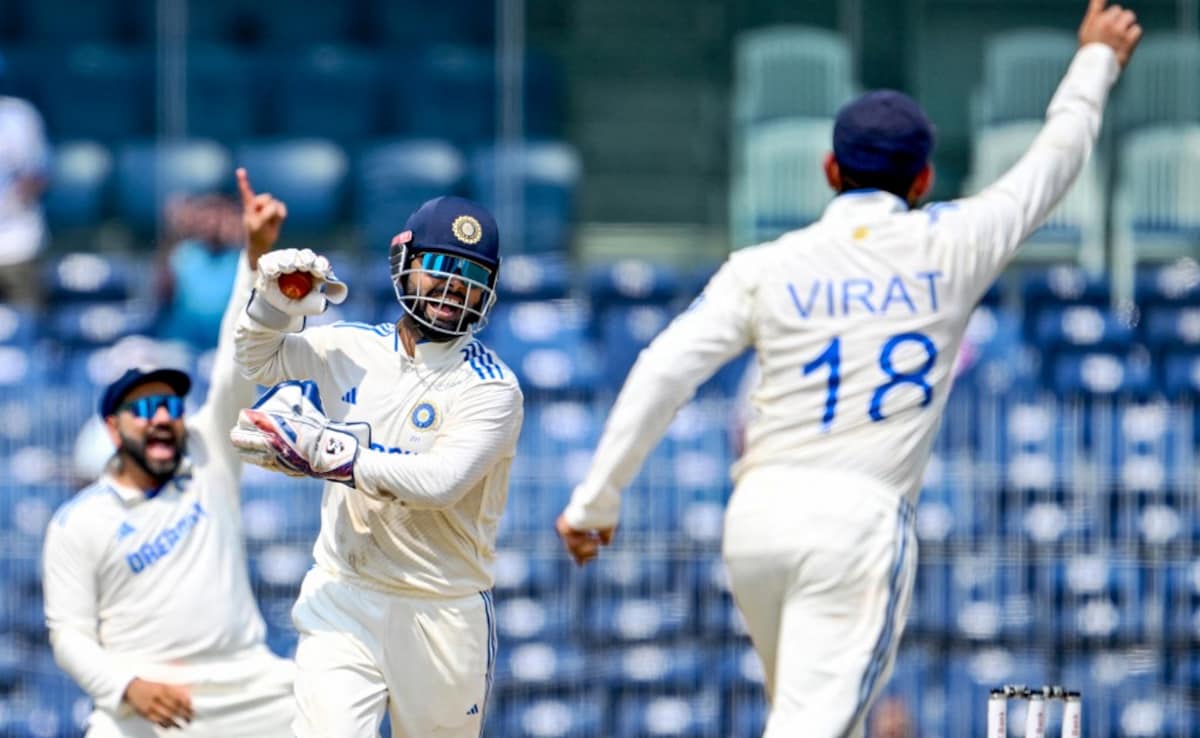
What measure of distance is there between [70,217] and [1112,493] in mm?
6483

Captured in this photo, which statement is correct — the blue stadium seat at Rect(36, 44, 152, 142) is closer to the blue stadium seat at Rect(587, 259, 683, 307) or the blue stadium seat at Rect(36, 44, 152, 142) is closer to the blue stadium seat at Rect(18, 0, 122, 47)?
the blue stadium seat at Rect(18, 0, 122, 47)

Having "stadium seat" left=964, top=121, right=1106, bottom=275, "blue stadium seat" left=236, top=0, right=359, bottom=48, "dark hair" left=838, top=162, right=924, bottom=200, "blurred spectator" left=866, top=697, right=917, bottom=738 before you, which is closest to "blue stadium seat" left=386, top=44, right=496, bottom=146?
"blue stadium seat" left=236, top=0, right=359, bottom=48

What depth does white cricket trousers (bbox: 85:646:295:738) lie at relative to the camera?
7613mm

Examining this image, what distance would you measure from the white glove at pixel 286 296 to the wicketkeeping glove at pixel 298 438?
0.64 feet


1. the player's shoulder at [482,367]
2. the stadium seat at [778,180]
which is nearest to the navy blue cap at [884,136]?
the player's shoulder at [482,367]

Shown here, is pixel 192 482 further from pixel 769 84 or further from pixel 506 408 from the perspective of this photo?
pixel 769 84

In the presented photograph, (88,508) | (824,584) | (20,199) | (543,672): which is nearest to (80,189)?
(20,199)

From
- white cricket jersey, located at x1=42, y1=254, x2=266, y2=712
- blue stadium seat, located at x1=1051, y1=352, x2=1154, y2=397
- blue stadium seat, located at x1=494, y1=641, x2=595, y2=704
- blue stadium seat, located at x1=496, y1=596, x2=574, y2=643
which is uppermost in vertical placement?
blue stadium seat, located at x1=1051, y1=352, x2=1154, y2=397

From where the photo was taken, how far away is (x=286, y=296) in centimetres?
606

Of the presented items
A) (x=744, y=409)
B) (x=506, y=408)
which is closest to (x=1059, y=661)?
(x=744, y=409)

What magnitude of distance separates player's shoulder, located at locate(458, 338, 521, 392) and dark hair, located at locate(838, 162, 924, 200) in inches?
Result: 48.3

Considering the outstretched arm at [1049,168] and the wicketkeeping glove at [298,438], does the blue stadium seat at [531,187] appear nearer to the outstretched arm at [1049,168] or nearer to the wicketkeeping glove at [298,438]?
the wicketkeeping glove at [298,438]

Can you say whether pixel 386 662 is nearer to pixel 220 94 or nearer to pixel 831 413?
pixel 831 413

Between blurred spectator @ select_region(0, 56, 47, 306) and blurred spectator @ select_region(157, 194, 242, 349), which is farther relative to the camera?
blurred spectator @ select_region(0, 56, 47, 306)
